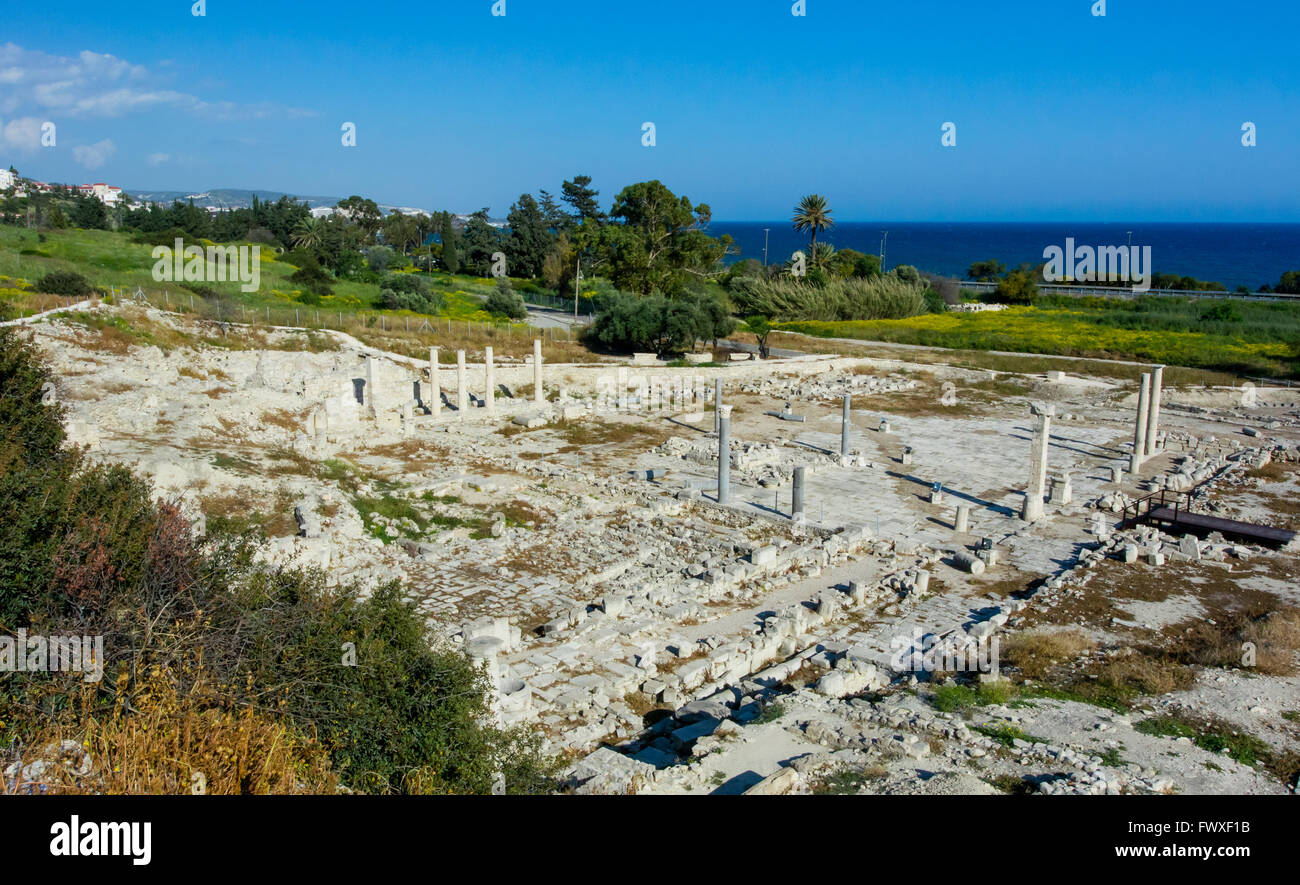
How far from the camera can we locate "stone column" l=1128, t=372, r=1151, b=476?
22.5 meters

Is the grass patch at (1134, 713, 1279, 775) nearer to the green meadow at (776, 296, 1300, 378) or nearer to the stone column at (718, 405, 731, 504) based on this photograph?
the stone column at (718, 405, 731, 504)

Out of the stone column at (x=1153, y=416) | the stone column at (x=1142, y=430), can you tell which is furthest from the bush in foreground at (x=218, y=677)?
the stone column at (x=1153, y=416)

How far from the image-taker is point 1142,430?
23.1 metres

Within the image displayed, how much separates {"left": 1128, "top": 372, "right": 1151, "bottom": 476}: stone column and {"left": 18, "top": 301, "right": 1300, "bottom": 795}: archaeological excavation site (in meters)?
0.13

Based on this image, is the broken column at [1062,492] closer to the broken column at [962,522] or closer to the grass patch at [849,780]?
the broken column at [962,522]

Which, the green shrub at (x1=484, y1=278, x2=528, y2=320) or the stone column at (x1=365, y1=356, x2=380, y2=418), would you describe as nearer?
the stone column at (x1=365, y1=356, x2=380, y2=418)

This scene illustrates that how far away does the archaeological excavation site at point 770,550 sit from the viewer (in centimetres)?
933

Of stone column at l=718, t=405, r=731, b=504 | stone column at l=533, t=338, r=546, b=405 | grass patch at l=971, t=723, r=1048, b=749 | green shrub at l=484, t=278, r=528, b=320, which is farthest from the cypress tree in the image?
grass patch at l=971, t=723, r=1048, b=749

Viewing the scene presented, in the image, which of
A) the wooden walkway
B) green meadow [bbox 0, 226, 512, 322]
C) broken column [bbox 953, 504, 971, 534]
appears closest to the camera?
the wooden walkway

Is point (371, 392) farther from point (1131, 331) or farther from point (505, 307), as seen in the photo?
point (1131, 331)

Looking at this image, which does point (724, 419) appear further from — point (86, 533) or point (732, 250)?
point (732, 250)

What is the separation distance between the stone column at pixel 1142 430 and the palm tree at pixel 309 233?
4982cm

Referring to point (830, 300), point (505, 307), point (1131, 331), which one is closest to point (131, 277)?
point (505, 307)
